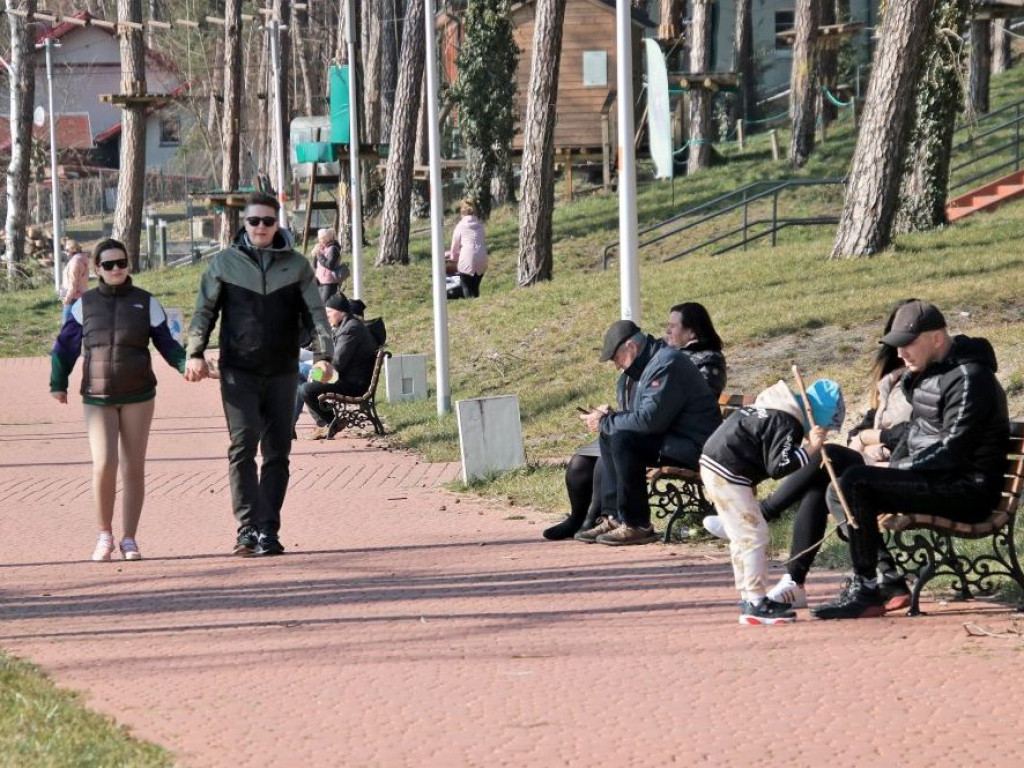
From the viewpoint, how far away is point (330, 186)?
52.6m

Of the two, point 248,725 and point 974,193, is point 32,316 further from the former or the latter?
point 248,725

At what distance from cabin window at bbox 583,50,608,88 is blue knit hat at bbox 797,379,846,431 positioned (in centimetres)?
4181

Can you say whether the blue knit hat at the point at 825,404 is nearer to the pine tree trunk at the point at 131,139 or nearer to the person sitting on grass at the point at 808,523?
the person sitting on grass at the point at 808,523

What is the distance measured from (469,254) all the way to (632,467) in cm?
1746

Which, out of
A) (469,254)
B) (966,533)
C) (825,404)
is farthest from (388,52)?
(966,533)

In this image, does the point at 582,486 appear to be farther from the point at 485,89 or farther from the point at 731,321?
the point at 485,89

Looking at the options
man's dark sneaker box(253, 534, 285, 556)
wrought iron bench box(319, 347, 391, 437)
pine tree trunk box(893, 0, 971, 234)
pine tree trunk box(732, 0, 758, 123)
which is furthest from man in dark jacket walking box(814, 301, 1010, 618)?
pine tree trunk box(732, 0, 758, 123)

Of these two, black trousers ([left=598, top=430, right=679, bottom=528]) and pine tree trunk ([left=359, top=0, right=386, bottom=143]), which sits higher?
pine tree trunk ([left=359, top=0, right=386, bottom=143])

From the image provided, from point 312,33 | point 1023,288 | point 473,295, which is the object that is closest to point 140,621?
point 1023,288

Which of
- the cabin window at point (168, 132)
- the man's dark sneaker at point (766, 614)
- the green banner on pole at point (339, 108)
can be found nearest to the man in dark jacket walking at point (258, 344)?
the man's dark sneaker at point (766, 614)

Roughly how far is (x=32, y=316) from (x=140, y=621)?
28.9 meters

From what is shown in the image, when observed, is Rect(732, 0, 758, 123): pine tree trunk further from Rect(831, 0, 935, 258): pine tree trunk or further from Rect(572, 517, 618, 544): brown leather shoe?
Rect(572, 517, 618, 544): brown leather shoe

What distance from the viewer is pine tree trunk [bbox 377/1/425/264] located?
33.9 metres

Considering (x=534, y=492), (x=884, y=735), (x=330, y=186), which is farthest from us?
(x=330, y=186)
